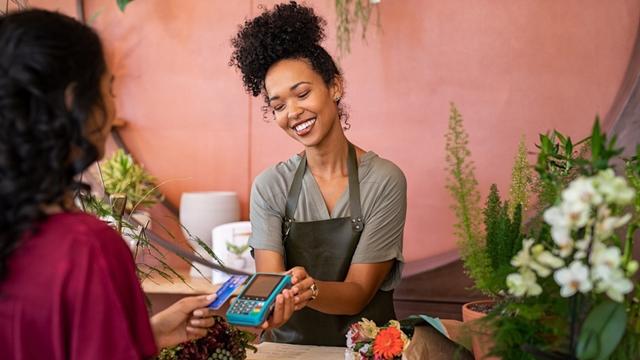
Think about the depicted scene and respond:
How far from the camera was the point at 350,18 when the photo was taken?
299 cm

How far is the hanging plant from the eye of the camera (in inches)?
116

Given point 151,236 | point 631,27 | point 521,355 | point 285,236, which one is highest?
point 631,27

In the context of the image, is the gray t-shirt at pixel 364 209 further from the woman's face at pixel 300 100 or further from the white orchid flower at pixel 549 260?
the white orchid flower at pixel 549 260

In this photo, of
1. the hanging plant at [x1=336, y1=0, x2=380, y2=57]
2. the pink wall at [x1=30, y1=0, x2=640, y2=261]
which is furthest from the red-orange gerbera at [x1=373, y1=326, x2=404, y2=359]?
the hanging plant at [x1=336, y1=0, x2=380, y2=57]

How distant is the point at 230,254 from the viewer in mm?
2930

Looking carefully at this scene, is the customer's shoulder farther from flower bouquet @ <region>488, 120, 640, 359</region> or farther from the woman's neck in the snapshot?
the woman's neck

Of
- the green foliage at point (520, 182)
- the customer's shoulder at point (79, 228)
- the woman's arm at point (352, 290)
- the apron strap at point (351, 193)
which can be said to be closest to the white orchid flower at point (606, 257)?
the green foliage at point (520, 182)

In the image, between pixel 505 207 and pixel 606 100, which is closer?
pixel 505 207

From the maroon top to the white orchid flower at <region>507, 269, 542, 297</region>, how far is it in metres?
0.52

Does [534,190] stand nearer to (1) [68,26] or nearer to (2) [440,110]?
(1) [68,26]

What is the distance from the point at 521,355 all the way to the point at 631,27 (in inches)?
78.9

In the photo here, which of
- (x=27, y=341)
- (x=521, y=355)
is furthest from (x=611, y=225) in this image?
(x=27, y=341)

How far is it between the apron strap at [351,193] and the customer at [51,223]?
1.15 metres

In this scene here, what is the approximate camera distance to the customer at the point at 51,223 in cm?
85
